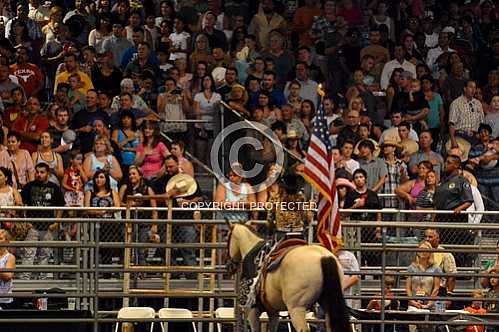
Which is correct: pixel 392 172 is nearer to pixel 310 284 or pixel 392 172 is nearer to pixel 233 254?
pixel 233 254

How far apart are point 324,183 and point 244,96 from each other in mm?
6664

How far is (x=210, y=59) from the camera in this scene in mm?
27656

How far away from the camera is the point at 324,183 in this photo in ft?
65.8

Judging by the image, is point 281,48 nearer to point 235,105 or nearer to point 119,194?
point 235,105

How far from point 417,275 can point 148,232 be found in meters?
3.75

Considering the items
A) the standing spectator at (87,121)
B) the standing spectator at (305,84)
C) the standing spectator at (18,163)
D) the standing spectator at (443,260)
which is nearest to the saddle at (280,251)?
the standing spectator at (443,260)

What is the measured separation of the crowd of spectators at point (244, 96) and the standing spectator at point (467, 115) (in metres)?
0.02

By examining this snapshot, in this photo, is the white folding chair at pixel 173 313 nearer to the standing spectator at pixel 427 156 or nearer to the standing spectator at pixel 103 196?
the standing spectator at pixel 103 196

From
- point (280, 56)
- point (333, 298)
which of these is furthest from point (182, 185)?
point (280, 56)

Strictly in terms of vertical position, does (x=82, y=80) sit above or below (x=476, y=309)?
above

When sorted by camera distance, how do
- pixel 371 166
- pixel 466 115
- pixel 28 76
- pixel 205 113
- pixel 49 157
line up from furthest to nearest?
pixel 466 115
pixel 28 76
pixel 205 113
pixel 371 166
pixel 49 157

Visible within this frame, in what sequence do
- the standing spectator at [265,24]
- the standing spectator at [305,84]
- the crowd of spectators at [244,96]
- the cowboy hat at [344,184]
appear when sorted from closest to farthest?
1. the cowboy hat at [344,184]
2. the crowd of spectators at [244,96]
3. the standing spectator at [305,84]
4. the standing spectator at [265,24]

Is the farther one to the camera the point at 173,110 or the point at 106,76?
the point at 106,76

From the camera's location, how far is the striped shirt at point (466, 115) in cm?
2712
